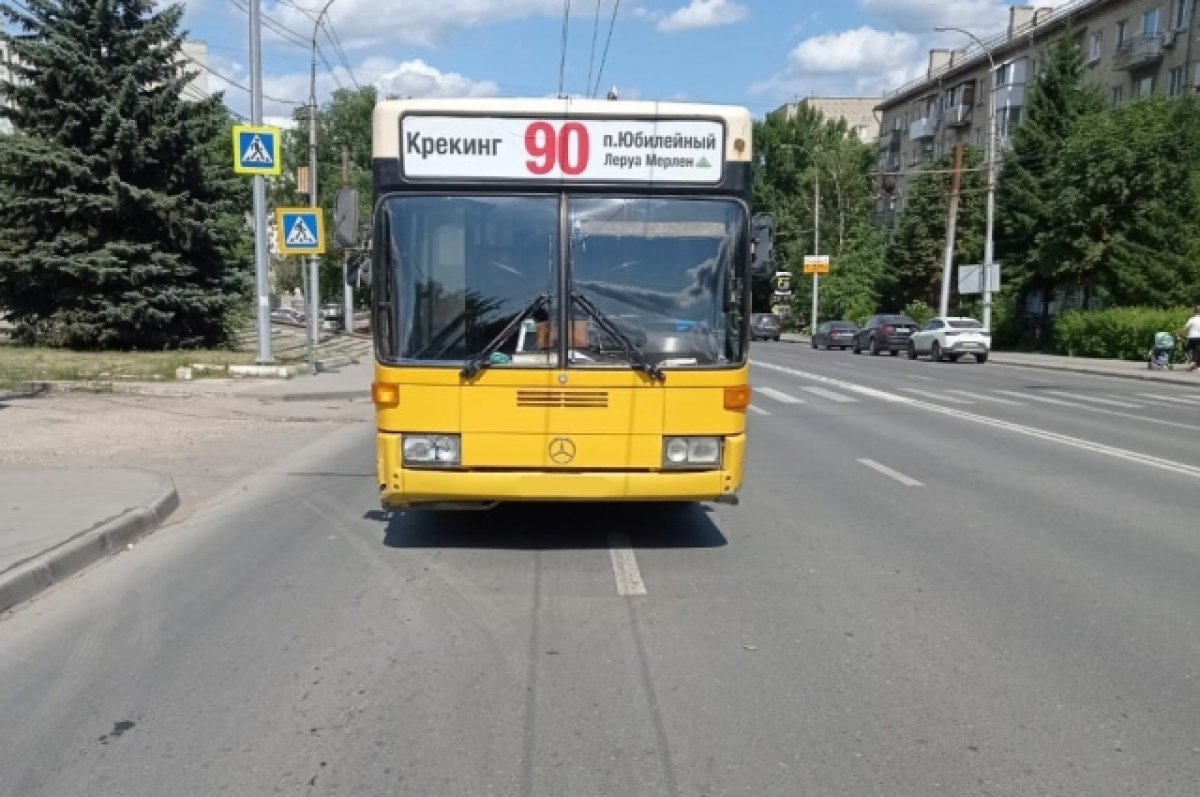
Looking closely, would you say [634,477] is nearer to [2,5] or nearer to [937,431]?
→ [937,431]

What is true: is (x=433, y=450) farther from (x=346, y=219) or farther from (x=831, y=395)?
(x=831, y=395)

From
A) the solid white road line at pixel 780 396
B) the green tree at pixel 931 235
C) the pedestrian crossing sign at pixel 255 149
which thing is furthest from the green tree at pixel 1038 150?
the pedestrian crossing sign at pixel 255 149

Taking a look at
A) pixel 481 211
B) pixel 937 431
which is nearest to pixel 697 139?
pixel 481 211

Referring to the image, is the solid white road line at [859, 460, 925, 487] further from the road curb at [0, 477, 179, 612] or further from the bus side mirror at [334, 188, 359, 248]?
the road curb at [0, 477, 179, 612]

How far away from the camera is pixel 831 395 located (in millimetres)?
20625

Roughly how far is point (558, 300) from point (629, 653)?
2.50 meters

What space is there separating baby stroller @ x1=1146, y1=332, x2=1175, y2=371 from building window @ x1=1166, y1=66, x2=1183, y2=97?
20.5m

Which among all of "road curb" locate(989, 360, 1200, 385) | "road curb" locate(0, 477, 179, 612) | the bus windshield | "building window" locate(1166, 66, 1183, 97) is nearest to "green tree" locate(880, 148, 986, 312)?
"building window" locate(1166, 66, 1183, 97)

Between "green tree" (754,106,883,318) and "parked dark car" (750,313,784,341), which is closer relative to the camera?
"parked dark car" (750,313,784,341)

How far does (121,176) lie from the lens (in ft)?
81.3

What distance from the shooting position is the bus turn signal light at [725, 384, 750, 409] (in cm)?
665

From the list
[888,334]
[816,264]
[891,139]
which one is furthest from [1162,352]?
[891,139]

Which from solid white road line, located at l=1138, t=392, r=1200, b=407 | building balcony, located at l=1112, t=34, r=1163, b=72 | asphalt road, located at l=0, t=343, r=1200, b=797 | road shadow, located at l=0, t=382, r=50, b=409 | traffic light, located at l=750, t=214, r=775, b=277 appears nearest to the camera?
asphalt road, located at l=0, t=343, r=1200, b=797

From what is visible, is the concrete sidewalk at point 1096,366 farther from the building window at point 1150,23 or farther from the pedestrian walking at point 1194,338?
the building window at point 1150,23
